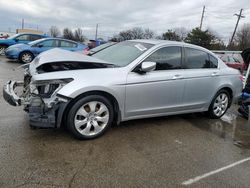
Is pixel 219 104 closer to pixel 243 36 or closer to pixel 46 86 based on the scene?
pixel 46 86

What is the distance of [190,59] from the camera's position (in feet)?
15.1

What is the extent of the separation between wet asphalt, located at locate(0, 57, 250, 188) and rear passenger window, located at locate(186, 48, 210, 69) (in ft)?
4.20

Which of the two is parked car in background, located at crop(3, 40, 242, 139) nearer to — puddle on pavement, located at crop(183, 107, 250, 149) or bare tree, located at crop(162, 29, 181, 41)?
puddle on pavement, located at crop(183, 107, 250, 149)

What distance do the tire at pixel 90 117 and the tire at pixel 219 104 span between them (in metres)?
2.59

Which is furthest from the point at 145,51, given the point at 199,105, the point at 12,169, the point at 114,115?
the point at 12,169

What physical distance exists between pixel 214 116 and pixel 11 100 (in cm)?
422

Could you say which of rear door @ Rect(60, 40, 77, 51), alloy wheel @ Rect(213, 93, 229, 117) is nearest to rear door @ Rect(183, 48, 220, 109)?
alloy wheel @ Rect(213, 93, 229, 117)

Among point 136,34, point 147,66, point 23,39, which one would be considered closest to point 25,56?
point 23,39

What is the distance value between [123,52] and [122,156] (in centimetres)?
202

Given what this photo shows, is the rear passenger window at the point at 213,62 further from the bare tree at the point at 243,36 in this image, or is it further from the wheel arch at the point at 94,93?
the bare tree at the point at 243,36

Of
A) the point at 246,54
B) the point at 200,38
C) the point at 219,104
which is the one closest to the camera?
the point at 219,104

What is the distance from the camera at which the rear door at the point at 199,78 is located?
453 centimetres

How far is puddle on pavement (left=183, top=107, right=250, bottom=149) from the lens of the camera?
14.4 ft

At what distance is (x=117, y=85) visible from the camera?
11.9 ft
